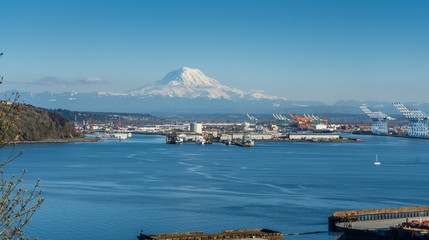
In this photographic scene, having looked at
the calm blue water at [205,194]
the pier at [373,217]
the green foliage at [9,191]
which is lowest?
the calm blue water at [205,194]

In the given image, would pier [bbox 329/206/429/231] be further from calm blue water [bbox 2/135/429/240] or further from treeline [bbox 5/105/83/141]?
treeline [bbox 5/105/83/141]

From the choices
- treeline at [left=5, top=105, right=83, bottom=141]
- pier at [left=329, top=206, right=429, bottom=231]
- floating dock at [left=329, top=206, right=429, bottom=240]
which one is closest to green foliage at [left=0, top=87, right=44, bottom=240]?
floating dock at [left=329, top=206, right=429, bottom=240]

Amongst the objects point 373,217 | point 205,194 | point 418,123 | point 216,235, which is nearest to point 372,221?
point 373,217

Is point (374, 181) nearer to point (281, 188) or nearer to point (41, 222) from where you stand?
point (281, 188)

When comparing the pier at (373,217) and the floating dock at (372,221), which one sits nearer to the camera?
the floating dock at (372,221)

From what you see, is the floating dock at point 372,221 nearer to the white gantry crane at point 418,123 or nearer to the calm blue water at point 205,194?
the calm blue water at point 205,194

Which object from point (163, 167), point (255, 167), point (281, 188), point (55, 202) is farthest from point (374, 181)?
point (55, 202)

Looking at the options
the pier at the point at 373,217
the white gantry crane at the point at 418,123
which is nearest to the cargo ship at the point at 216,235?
the pier at the point at 373,217
